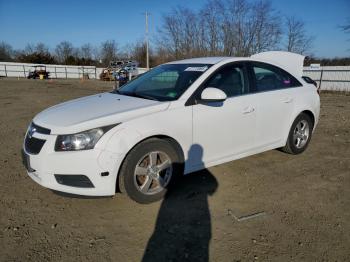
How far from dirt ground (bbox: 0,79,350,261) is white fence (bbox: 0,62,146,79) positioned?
54.0 meters

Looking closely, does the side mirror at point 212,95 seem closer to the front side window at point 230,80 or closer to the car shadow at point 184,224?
the front side window at point 230,80

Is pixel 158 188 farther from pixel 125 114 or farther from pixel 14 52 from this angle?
pixel 14 52

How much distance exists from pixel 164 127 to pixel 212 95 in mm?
710

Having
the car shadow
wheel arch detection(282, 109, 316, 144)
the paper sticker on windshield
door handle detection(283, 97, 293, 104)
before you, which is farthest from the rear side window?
the car shadow

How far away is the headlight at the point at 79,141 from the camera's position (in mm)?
2902

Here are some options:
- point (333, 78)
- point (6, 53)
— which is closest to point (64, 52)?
point (6, 53)

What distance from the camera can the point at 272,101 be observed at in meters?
4.26

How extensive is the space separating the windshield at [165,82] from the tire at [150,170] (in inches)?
26.8

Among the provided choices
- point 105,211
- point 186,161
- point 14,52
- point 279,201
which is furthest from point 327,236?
point 14,52

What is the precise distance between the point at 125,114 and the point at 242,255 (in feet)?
5.87

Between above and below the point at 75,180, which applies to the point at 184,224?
below

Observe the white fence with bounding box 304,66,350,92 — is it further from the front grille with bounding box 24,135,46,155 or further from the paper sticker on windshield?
the front grille with bounding box 24,135,46,155

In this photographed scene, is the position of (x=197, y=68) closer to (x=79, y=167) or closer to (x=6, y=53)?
(x=79, y=167)

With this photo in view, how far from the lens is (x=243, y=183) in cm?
396
